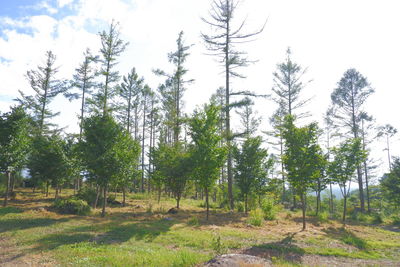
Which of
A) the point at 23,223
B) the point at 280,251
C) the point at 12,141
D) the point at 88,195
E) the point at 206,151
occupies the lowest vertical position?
the point at 280,251

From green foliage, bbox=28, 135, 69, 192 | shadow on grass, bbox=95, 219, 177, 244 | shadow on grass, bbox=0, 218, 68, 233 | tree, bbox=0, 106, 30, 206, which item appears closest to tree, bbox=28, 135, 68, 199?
green foliage, bbox=28, 135, 69, 192

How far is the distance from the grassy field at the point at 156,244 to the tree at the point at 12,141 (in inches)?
111

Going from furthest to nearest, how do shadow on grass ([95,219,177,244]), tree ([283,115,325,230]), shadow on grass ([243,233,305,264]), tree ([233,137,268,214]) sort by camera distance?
tree ([233,137,268,214]) < tree ([283,115,325,230]) < shadow on grass ([95,219,177,244]) < shadow on grass ([243,233,305,264])

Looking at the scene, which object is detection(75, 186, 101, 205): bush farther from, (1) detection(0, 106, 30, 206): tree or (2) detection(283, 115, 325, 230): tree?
(2) detection(283, 115, 325, 230): tree

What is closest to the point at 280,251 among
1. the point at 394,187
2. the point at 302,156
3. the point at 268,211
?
the point at 302,156

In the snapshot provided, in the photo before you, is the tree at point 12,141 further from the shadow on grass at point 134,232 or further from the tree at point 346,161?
the tree at point 346,161

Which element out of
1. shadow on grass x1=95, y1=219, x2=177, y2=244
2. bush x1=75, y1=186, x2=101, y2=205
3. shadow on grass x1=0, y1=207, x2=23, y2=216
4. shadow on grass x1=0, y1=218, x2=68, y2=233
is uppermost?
bush x1=75, y1=186, x2=101, y2=205

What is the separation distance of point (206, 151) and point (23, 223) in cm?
999

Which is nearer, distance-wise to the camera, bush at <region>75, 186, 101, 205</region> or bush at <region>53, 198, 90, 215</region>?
bush at <region>53, 198, 90, 215</region>

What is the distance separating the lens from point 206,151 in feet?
43.4

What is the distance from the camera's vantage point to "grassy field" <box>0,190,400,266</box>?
22.1ft

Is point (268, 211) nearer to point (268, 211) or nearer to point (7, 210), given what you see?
point (268, 211)

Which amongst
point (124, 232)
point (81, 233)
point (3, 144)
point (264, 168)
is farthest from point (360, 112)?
point (3, 144)

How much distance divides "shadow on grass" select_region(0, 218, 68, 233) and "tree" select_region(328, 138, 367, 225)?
60.5ft
